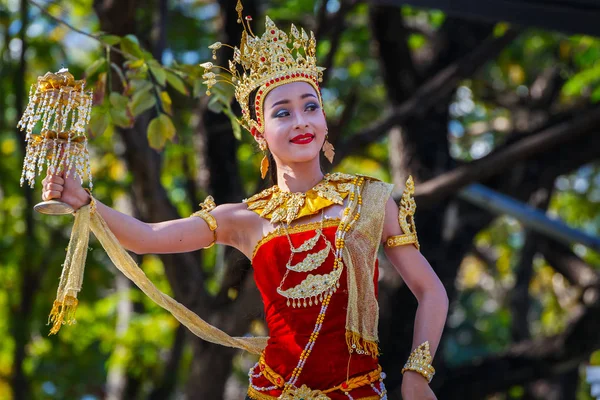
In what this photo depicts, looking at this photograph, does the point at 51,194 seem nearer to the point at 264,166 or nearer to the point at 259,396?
the point at 264,166

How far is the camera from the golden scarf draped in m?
3.74

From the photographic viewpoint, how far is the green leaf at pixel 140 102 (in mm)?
5312

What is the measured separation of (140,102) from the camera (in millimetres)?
5324

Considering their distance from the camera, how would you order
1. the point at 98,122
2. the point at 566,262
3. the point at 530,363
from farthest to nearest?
the point at 566,262, the point at 530,363, the point at 98,122

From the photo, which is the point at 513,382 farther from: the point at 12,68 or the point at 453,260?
the point at 12,68

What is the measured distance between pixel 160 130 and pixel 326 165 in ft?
3.95

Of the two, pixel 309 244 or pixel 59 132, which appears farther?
pixel 309 244

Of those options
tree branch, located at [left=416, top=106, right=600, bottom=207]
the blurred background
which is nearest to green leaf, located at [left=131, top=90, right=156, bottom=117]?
the blurred background

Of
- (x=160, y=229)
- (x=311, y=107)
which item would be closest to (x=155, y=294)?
(x=160, y=229)

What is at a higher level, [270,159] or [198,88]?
[198,88]

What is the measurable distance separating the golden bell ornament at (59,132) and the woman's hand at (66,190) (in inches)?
0.9

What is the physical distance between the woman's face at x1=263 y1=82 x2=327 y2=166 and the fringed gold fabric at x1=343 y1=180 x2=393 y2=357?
308mm

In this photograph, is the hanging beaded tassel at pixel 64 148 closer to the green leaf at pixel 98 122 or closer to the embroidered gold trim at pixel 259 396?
the embroidered gold trim at pixel 259 396

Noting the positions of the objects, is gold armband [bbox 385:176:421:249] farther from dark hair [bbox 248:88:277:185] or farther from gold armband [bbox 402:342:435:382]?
dark hair [bbox 248:88:277:185]
